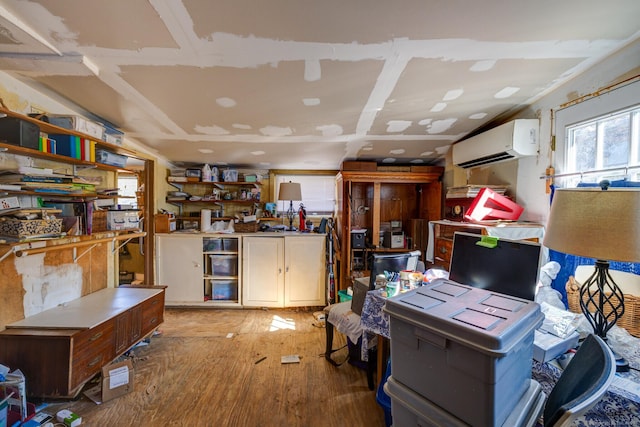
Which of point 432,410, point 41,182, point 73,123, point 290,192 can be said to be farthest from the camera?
point 290,192

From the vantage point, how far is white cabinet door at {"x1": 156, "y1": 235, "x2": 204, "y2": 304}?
11.4 ft

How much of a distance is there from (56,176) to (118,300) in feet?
3.91

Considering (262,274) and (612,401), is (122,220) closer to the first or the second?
(262,274)

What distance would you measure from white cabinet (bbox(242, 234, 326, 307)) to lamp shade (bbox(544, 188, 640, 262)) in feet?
9.20

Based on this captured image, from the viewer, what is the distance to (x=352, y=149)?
10.1 ft

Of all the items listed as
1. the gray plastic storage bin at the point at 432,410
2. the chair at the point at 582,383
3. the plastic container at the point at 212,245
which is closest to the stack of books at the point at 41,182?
the plastic container at the point at 212,245

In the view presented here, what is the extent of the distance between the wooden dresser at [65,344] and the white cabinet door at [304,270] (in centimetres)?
183

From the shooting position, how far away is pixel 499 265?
4.68 ft

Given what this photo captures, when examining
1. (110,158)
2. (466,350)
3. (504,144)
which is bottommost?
(466,350)

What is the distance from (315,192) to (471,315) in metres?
3.26

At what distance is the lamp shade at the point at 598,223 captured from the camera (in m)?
0.90

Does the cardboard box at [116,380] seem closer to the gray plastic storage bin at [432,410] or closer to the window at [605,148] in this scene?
the gray plastic storage bin at [432,410]

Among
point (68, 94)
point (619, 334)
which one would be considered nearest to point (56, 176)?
point (68, 94)

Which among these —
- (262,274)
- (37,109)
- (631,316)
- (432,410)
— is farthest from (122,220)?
(631,316)
